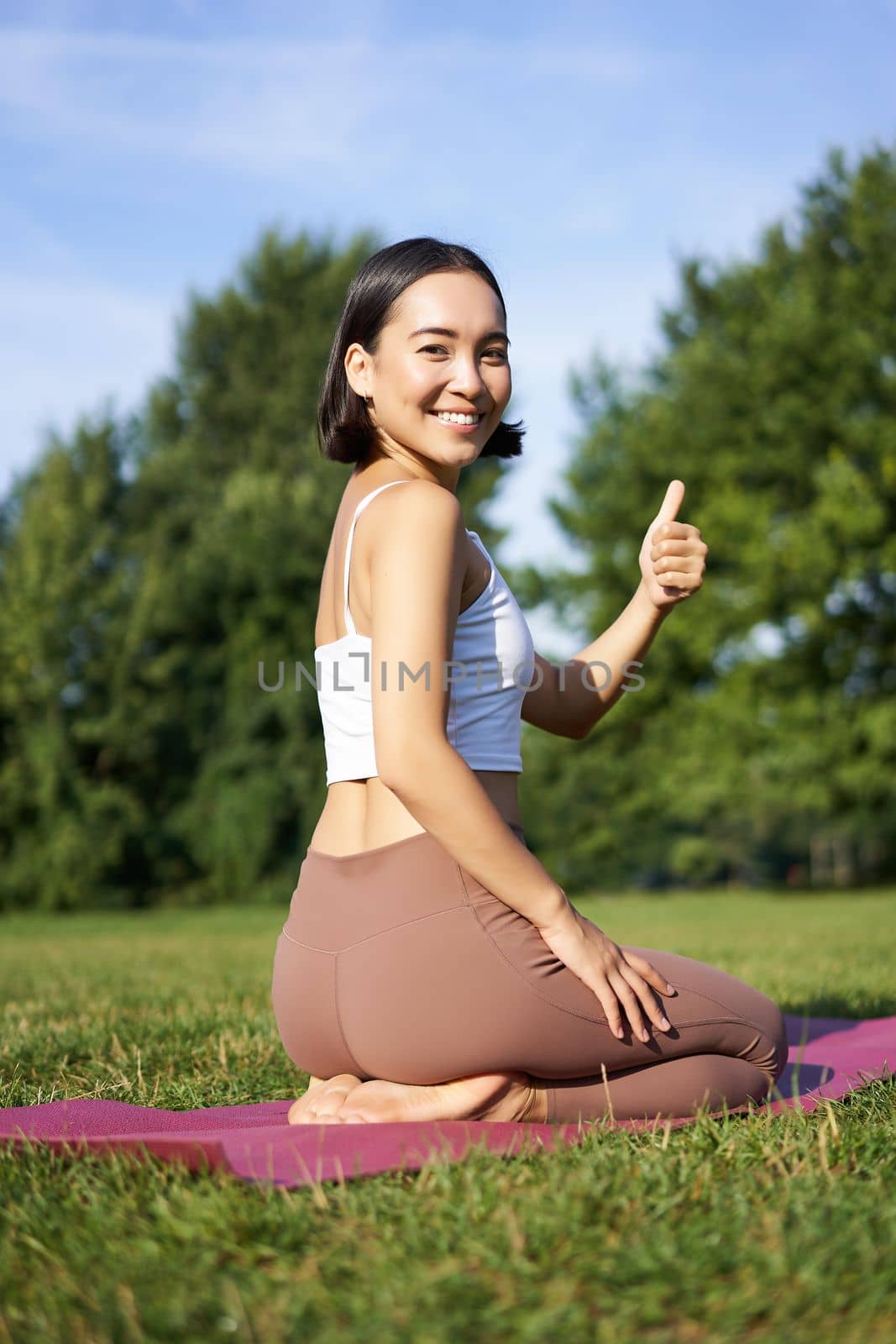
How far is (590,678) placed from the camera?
3035 mm

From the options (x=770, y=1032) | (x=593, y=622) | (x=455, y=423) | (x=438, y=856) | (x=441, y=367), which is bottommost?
(x=770, y=1032)

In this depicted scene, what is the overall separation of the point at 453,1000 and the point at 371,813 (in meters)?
0.39

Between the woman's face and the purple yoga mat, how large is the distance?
51.4 inches

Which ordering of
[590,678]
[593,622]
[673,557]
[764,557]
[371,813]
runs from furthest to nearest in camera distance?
[593,622], [764,557], [590,678], [673,557], [371,813]

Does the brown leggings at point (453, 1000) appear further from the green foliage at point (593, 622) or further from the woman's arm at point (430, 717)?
the green foliage at point (593, 622)

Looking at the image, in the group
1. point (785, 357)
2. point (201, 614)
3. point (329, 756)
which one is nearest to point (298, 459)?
point (201, 614)

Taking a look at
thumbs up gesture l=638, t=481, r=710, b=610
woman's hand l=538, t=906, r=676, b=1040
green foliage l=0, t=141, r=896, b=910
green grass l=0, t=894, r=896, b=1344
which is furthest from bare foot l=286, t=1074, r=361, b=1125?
green foliage l=0, t=141, r=896, b=910

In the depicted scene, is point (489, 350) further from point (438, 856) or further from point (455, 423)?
point (438, 856)

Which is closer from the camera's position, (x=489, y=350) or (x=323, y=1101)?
(x=323, y=1101)

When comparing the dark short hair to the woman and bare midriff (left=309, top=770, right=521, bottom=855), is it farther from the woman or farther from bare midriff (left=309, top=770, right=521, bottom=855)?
bare midriff (left=309, top=770, right=521, bottom=855)

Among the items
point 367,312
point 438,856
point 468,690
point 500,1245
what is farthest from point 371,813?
point 367,312

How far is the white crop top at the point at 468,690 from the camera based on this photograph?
239cm

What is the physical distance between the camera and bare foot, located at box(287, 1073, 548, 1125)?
2234 mm

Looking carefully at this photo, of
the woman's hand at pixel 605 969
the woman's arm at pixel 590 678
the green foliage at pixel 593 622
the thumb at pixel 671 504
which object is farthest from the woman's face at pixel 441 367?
the green foliage at pixel 593 622
